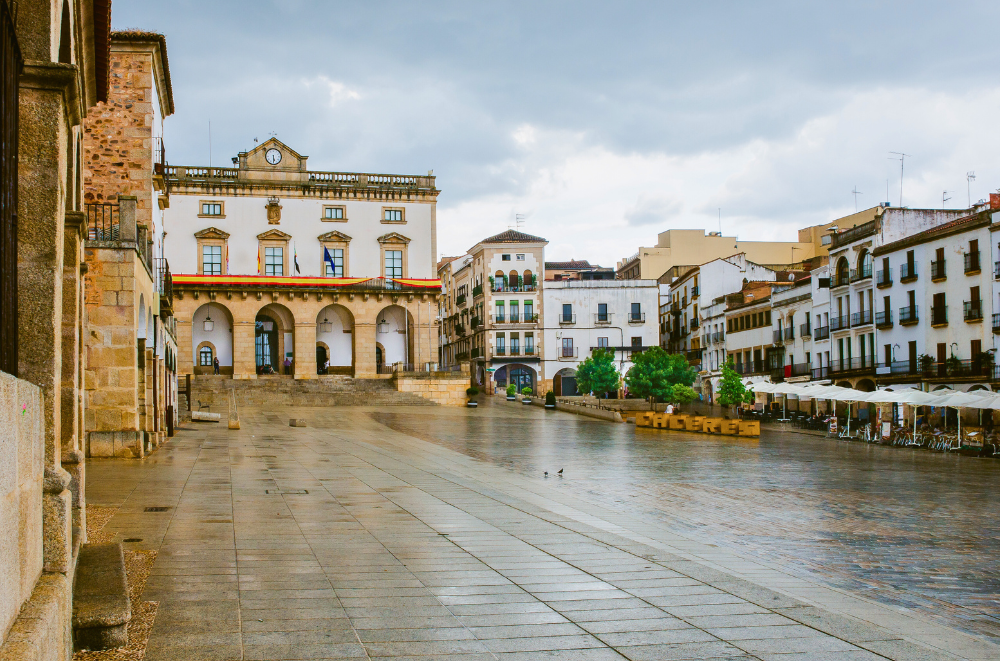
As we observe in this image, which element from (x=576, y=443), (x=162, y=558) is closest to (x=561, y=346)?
(x=576, y=443)

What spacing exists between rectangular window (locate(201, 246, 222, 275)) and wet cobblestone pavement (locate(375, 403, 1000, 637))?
33.8 meters

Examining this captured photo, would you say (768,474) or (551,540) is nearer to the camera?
(551,540)

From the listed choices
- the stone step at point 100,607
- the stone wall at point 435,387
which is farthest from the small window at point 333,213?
the stone step at point 100,607

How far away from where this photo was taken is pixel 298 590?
723cm

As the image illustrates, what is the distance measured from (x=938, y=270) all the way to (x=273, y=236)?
39.2 meters

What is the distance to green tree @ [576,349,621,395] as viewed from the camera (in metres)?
75.4

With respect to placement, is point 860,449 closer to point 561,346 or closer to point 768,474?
point 768,474

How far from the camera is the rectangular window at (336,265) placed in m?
64.4

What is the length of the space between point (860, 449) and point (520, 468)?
58.5 feet

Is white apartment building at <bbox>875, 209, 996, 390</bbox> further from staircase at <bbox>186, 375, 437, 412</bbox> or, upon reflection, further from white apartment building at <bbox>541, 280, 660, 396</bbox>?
white apartment building at <bbox>541, 280, 660, 396</bbox>

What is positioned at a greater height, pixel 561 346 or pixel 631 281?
pixel 631 281

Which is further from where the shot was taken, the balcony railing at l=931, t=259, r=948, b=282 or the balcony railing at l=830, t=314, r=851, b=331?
the balcony railing at l=830, t=314, r=851, b=331

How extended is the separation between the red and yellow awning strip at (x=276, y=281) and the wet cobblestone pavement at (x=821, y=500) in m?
31.1

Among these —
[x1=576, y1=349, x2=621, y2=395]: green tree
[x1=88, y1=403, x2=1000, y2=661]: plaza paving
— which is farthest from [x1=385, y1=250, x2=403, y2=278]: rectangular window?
[x1=88, y1=403, x2=1000, y2=661]: plaza paving
